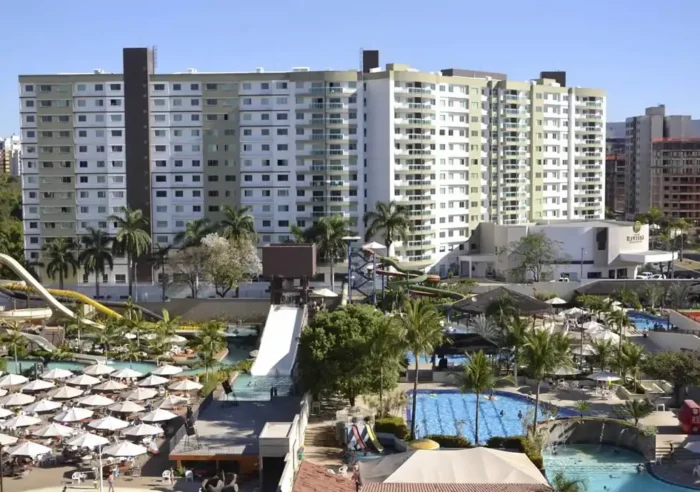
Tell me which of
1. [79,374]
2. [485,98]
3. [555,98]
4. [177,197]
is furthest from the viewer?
[555,98]

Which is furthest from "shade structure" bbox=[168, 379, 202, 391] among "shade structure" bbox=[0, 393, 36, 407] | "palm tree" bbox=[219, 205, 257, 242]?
"palm tree" bbox=[219, 205, 257, 242]

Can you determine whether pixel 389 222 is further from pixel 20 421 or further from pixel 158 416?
pixel 20 421

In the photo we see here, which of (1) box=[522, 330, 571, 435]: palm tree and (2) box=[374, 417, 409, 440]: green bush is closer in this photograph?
(1) box=[522, 330, 571, 435]: palm tree

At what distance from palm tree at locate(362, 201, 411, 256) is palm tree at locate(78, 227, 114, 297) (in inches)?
916

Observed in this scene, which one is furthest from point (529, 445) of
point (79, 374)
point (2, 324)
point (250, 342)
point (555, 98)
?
point (555, 98)

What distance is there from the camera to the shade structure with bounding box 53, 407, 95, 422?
3912 centimetres

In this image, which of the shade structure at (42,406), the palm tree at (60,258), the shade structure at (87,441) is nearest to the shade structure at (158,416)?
the shade structure at (87,441)

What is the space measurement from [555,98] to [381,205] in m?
30.8

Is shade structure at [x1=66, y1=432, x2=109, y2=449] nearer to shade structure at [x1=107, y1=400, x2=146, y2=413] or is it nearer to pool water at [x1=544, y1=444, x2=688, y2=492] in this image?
shade structure at [x1=107, y1=400, x2=146, y2=413]

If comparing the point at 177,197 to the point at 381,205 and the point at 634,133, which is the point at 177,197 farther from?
the point at 634,133

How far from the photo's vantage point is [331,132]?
86125mm

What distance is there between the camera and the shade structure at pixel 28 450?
34719mm

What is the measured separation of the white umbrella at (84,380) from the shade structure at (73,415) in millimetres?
6819

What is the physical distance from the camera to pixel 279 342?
53.7 meters
